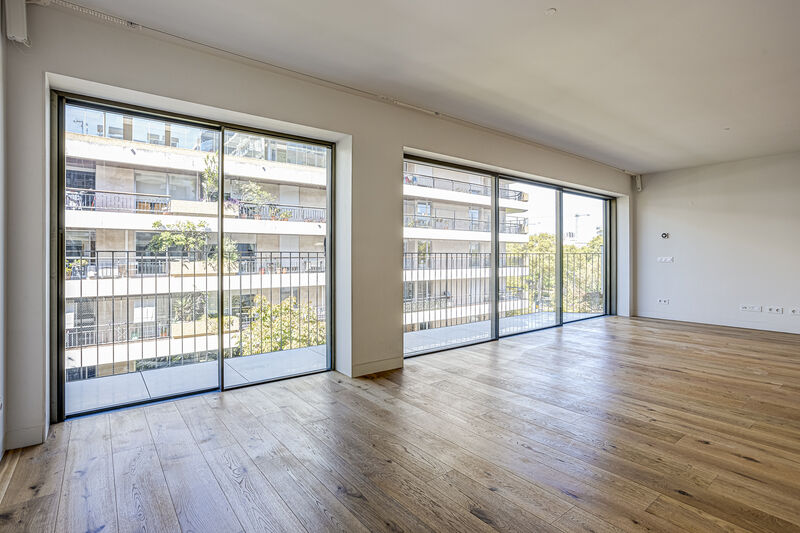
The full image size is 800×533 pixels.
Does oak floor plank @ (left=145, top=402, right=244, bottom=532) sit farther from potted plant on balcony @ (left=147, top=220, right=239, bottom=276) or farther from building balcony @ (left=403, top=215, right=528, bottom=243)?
building balcony @ (left=403, top=215, right=528, bottom=243)

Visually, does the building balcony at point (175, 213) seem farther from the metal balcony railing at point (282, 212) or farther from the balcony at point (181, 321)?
the balcony at point (181, 321)

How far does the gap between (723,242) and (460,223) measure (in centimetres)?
458

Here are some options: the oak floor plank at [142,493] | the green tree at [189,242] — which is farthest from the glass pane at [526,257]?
the oak floor plank at [142,493]

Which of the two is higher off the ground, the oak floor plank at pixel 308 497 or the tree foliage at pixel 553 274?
the tree foliage at pixel 553 274

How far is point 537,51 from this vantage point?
2.91 metres

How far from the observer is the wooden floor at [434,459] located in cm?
173

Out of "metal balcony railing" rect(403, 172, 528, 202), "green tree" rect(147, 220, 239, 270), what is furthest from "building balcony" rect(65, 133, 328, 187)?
"metal balcony railing" rect(403, 172, 528, 202)

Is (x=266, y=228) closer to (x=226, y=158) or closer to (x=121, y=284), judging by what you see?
(x=226, y=158)

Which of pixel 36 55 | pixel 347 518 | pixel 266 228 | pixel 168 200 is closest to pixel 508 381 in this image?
pixel 347 518

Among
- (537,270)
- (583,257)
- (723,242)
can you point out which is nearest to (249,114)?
(537,270)

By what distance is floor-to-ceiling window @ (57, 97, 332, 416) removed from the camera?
2.85m

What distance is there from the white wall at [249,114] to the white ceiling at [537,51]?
20 centimetres

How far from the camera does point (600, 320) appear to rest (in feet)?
22.6

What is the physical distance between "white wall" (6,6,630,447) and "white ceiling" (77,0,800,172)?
0.20m
